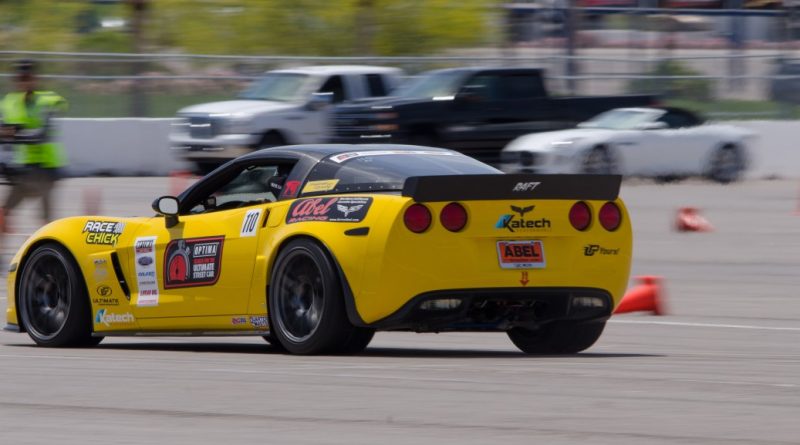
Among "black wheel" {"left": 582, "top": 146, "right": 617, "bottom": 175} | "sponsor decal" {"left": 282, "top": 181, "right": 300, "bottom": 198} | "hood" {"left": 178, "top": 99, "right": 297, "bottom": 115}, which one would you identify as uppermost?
"sponsor decal" {"left": 282, "top": 181, "right": 300, "bottom": 198}

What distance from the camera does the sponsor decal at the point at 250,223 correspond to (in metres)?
8.77

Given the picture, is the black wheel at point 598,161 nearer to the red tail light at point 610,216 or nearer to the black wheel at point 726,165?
the black wheel at point 726,165

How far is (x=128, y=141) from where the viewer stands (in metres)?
27.1

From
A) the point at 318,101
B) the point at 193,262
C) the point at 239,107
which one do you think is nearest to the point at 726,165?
the point at 318,101

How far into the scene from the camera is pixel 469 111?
2483 cm

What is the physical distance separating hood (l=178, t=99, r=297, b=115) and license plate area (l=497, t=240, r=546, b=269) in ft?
54.7

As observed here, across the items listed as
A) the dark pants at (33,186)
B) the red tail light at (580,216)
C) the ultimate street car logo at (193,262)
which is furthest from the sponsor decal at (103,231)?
Answer: the dark pants at (33,186)

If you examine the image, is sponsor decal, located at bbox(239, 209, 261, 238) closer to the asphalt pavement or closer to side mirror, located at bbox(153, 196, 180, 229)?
side mirror, located at bbox(153, 196, 180, 229)

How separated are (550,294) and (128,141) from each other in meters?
19.5

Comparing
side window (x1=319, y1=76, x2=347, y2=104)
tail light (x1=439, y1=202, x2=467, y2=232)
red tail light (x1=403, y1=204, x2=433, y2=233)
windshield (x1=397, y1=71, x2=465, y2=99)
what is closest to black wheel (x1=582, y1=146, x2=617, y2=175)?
windshield (x1=397, y1=71, x2=465, y2=99)

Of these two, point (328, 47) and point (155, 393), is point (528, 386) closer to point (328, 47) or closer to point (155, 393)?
point (155, 393)

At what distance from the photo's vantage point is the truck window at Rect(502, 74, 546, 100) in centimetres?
2542

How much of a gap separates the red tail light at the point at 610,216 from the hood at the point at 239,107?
16431 mm

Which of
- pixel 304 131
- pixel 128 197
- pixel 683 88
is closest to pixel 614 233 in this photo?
pixel 128 197
